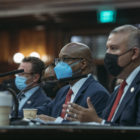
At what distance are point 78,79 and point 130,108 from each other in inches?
41.7

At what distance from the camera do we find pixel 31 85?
13.6ft

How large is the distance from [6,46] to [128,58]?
20.7ft

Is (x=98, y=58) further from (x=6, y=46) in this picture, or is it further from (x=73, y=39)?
(x=6, y=46)

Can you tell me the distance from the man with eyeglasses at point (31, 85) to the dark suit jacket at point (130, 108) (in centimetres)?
159

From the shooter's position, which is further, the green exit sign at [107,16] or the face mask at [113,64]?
the green exit sign at [107,16]

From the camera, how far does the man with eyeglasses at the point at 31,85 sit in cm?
402

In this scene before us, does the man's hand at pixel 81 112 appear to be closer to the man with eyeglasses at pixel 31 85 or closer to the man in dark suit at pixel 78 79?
the man in dark suit at pixel 78 79

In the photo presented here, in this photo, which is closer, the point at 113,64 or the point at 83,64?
the point at 113,64

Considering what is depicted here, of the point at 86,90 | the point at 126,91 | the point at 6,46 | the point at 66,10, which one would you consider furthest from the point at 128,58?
the point at 6,46

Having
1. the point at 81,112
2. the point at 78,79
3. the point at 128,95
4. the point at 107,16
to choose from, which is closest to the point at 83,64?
the point at 78,79
